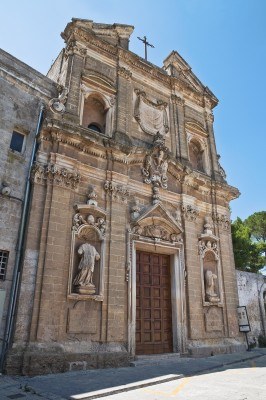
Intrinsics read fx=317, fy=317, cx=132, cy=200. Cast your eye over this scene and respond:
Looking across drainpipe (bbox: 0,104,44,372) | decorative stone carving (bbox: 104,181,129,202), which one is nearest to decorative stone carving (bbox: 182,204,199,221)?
decorative stone carving (bbox: 104,181,129,202)

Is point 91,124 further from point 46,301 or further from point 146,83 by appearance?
point 46,301

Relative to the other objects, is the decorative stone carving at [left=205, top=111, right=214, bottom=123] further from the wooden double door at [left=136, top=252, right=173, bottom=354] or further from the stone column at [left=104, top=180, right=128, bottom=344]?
the wooden double door at [left=136, top=252, right=173, bottom=354]

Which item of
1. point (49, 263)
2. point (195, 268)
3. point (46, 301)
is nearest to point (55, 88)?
→ point (49, 263)

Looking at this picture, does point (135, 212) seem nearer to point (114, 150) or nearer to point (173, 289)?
point (114, 150)

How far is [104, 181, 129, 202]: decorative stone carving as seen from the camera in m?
10.6

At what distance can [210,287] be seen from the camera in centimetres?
1202

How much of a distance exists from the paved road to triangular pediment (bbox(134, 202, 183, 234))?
510 centimetres

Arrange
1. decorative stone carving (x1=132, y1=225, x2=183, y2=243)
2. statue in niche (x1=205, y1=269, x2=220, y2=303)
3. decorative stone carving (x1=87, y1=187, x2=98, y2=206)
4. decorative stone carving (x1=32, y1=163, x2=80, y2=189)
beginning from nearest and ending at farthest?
decorative stone carving (x1=32, y1=163, x2=80, y2=189)
decorative stone carving (x1=87, y1=187, x2=98, y2=206)
decorative stone carving (x1=132, y1=225, x2=183, y2=243)
statue in niche (x1=205, y1=269, x2=220, y2=303)

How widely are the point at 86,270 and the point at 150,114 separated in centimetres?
775

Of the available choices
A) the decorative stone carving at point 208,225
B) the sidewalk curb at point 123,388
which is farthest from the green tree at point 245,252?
the sidewalk curb at point 123,388

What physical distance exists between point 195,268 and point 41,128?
7.35 metres

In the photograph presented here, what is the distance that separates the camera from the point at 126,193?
36.0 feet

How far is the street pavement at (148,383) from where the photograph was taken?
5484mm

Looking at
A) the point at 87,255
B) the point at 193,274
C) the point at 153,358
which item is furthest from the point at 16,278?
the point at 193,274
